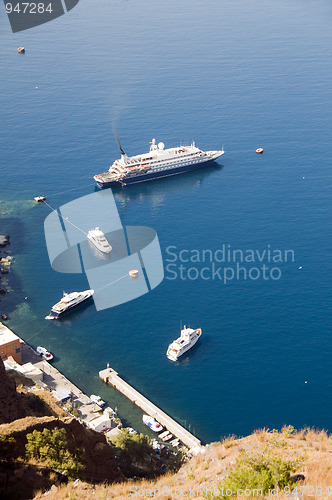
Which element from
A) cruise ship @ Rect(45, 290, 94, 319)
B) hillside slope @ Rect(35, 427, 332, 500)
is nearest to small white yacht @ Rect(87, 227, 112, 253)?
cruise ship @ Rect(45, 290, 94, 319)

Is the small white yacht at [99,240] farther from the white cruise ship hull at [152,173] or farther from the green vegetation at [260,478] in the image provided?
the green vegetation at [260,478]

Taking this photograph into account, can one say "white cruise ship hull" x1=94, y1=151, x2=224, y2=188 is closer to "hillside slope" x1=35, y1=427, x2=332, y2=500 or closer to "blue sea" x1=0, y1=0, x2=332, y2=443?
"blue sea" x1=0, y1=0, x2=332, y2=443

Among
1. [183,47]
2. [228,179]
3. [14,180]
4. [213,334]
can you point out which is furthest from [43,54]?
[213,334]

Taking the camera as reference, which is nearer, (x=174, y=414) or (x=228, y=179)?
(x=174, y=414)

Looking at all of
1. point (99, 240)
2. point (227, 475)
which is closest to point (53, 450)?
point (227, 475)

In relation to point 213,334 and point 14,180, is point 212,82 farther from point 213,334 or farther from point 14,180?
point 213,334

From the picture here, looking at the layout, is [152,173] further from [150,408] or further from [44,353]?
[150,408]
